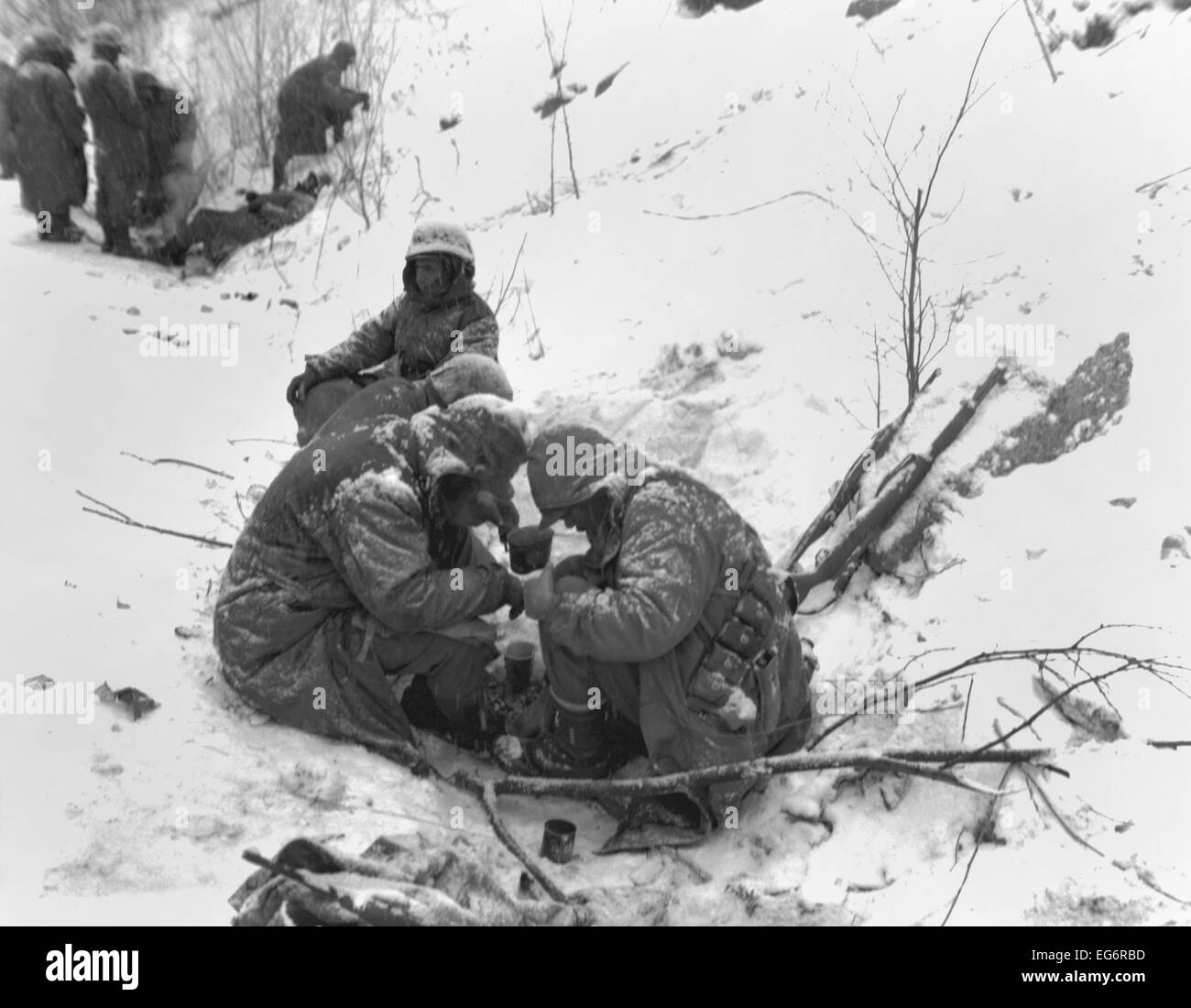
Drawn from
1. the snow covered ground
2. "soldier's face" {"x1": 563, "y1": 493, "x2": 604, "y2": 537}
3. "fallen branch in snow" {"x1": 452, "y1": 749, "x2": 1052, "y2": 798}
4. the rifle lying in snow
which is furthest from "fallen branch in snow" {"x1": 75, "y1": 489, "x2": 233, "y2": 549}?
the rifle lying in snow

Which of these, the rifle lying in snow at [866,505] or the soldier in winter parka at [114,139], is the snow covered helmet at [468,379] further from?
the soldier in winter parka at [114,139]

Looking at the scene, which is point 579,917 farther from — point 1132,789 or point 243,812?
point 1132,789

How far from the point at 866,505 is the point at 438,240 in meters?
2.32

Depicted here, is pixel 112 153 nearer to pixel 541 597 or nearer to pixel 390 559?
pixel 390 559

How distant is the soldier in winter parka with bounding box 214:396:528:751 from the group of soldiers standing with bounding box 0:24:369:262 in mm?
5764

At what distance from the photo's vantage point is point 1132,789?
286 cm

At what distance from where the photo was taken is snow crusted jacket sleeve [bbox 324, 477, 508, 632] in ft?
11.1

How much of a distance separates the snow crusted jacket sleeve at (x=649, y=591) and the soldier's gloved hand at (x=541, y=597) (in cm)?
2

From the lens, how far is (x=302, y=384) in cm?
518

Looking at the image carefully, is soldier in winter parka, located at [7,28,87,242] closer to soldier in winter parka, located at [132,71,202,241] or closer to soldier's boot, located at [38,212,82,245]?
soldier's boot, located at [38,212,82,245]

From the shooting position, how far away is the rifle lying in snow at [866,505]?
14.0 ft
